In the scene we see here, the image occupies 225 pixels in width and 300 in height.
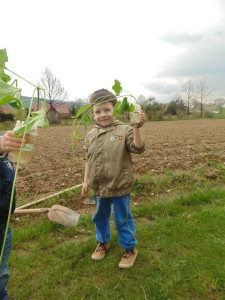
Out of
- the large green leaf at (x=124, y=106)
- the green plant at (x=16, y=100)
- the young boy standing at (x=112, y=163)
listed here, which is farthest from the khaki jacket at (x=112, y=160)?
the green plant at (x=16, y=100)

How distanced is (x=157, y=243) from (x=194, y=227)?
666mm

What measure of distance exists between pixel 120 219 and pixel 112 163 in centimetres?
67

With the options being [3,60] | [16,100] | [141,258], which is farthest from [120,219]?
[3,60]

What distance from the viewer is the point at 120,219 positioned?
2.89 m

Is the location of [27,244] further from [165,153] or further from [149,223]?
[165,153]

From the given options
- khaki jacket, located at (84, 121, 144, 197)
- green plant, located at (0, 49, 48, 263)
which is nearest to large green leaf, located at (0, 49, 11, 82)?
green plant, located at (0, 49, 48, 263)

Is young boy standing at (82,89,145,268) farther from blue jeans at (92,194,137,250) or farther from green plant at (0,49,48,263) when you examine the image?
green plant at (0,49,48,263)

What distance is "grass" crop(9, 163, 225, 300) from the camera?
261cm

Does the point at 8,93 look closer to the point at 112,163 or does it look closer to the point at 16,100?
the point at 16,100

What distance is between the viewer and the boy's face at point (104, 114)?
2.72 meters

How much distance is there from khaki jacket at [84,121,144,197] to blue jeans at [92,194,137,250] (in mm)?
156

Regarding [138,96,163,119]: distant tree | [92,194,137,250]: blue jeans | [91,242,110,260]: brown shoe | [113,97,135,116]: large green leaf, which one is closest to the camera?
[113,97,135,116]: large green leaf

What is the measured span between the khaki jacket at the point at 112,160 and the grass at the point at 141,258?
37.2 inches

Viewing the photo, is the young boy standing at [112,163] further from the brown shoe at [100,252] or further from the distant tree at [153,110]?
the distant tree at [153,110]
